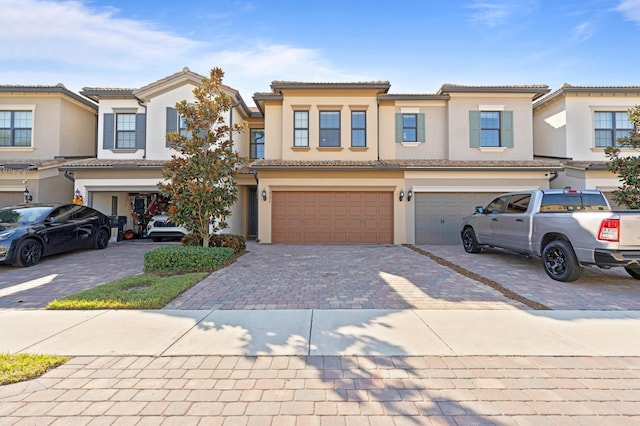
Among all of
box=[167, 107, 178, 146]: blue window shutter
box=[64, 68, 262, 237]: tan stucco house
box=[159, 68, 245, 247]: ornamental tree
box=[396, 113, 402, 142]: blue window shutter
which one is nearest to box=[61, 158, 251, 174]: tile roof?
box=[64, 68, 262, 237]: tan stucco house

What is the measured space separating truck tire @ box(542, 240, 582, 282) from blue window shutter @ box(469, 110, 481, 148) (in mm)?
8182

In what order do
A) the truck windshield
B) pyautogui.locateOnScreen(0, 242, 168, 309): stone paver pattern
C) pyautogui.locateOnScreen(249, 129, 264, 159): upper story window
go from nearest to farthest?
pyautogui.locateOnScreen(0, 242, 168, 309): stone paver pattern → the truck windshield → pyautogui.locateOnScreen(249, 129, 264, 159): upper story window

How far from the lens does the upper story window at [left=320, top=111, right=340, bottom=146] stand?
14188 mm

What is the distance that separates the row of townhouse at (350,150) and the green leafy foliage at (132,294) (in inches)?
273

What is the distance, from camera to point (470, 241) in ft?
34.8

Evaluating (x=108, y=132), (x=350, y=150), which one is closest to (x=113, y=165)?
(x=108, y=132)

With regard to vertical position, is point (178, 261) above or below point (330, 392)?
above

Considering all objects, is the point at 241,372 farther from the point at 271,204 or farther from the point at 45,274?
the point at 271,204

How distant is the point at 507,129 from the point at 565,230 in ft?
30.0

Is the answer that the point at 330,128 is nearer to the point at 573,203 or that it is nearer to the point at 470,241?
the point at 470,241

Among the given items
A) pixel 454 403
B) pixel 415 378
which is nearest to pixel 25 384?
pixel 415 378

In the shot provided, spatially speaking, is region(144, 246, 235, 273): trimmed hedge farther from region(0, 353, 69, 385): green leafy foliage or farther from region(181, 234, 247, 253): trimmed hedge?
region(0, 353, 69, 385): green leafy foliage

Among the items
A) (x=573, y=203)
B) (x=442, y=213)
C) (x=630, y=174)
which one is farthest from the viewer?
(x=442, y=213)

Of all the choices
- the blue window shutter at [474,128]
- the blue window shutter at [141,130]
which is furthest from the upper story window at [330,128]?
the blue window shutter at [141,130]
